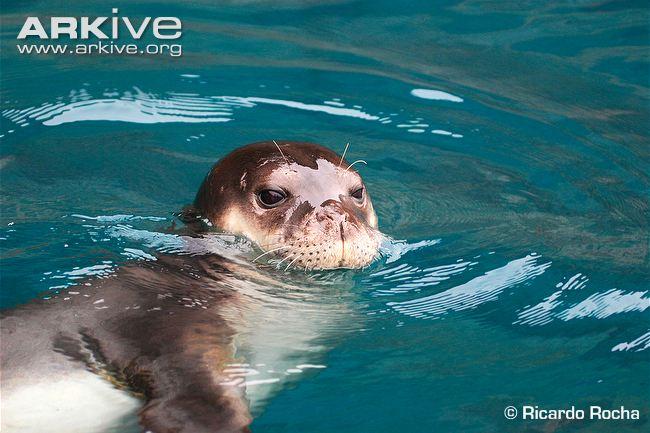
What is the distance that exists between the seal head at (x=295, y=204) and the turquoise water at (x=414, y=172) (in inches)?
10.1

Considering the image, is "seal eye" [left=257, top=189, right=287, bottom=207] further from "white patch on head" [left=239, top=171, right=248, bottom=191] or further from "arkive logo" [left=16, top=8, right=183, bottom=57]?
"arkive logo" [left=16, top=8, right=183, bottom=57]

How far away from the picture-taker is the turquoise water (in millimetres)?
4574

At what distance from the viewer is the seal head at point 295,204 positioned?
4.82 m

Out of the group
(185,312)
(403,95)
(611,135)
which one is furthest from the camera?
(403,95)

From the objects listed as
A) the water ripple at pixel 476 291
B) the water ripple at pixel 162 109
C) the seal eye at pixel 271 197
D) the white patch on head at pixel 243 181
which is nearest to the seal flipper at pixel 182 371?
the seal eye at pixel 271 197

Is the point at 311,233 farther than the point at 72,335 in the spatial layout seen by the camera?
Yes

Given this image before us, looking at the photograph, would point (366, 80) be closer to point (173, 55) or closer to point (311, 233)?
point (173, 55)

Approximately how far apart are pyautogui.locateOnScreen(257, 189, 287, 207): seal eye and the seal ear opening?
376 millimetres

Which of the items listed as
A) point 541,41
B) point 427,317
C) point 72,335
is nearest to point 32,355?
point 72,335

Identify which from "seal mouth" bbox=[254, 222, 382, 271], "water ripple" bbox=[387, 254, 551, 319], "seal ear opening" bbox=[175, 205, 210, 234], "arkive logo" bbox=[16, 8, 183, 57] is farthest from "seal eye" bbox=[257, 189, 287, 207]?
"arkive logo" bbox=[16, 8, 183, 57]

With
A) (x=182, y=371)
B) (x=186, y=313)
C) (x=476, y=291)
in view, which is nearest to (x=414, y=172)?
(x=476, y=291)

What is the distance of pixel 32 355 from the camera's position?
421 cm

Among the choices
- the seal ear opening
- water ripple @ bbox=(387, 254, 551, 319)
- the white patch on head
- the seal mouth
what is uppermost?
the white patch on head

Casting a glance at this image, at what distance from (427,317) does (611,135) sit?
3.18 meters
